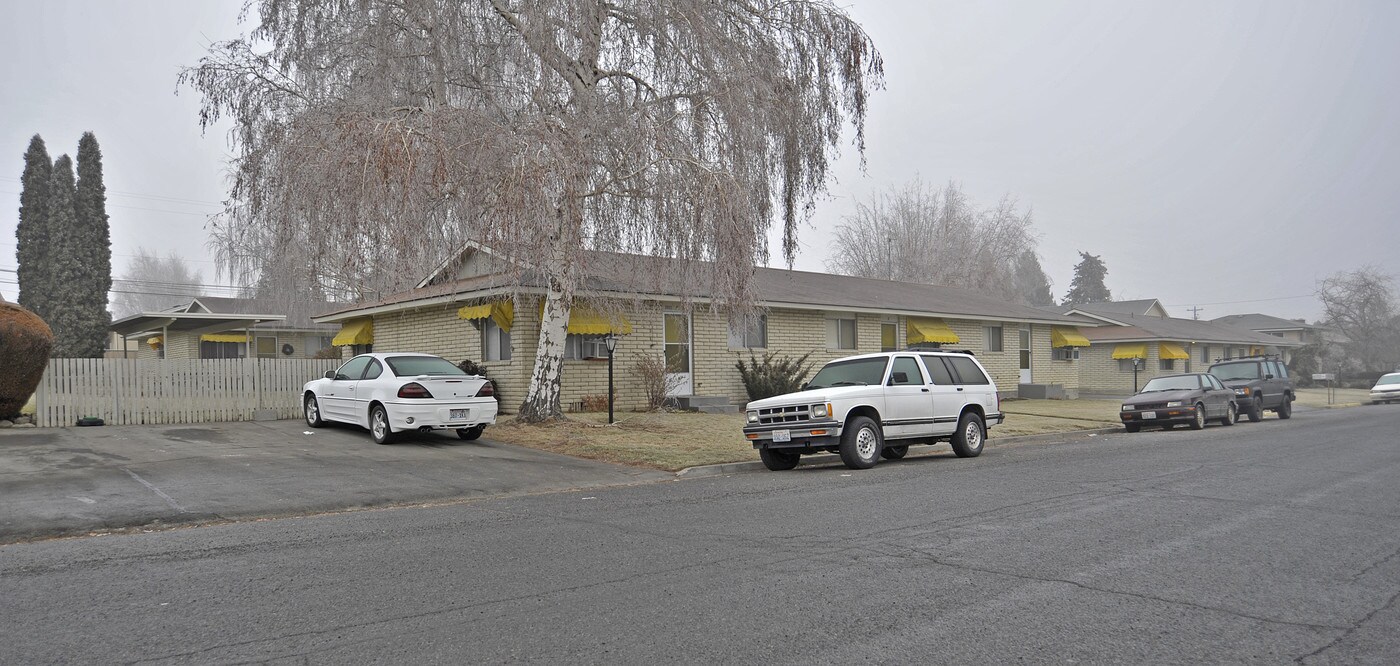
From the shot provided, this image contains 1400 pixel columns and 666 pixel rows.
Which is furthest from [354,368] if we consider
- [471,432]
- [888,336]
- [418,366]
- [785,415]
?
[888,336]

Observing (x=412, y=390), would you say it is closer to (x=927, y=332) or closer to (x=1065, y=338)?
(x=927, y=332)

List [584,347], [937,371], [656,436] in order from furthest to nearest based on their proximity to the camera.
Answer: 1. [584,347]
2. [656,436]
3. [937,371]

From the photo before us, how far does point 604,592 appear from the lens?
19.2 ft

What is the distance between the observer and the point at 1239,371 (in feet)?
84.6

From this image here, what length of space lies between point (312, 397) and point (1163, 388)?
62.9ft

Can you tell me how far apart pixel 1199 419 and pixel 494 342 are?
54.0 ft

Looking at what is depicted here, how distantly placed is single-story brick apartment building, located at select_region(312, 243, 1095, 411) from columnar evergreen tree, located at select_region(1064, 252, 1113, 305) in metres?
79.3

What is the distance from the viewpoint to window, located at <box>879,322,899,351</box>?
1148 inches

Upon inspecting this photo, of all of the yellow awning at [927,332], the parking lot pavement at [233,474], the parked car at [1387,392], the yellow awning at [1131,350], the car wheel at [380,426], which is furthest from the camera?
the yellow awning at [1131,350]

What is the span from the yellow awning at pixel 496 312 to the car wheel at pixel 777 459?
25.9 ft

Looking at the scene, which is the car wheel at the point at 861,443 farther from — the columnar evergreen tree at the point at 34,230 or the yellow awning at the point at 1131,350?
the columnar evergreen tree at the point at 34,230

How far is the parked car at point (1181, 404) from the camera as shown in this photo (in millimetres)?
21516

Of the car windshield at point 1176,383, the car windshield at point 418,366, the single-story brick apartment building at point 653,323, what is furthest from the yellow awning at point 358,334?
the car windshield at point 1176,383

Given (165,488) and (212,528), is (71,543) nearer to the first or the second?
(212,528)
